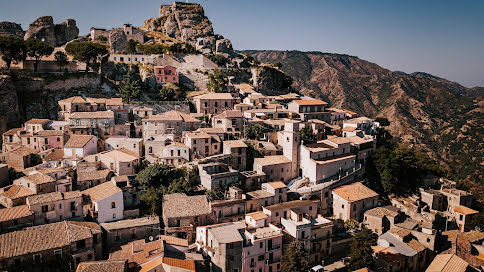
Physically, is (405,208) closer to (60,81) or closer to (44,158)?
(44,158)

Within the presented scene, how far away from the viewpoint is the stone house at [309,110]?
59188 mm

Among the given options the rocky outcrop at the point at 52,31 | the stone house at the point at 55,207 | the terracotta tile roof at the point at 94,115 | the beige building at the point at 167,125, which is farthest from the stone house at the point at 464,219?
the rocky outcrop at the point at 52,31

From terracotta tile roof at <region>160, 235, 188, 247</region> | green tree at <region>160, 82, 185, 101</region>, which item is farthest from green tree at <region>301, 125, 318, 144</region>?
green tree at <region>160, 82, 185, 101</region>

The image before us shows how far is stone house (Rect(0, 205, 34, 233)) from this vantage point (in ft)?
98.8

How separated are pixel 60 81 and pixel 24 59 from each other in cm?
680

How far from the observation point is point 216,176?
128 ft

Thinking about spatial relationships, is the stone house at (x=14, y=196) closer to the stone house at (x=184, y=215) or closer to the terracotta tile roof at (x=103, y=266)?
the terracotta tile roof at (x=103, y=266)

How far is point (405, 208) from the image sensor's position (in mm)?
47688

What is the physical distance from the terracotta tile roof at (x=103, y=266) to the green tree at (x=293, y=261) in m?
14.0

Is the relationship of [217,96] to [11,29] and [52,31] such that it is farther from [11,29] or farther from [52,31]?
[11,29]

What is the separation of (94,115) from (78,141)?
598cm

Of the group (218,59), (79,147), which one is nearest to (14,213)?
(79,147)

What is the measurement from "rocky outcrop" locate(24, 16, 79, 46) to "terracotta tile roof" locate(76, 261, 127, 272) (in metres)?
63.4

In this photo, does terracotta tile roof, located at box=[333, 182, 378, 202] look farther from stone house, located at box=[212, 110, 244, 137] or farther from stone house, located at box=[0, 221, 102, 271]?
stone house, located at box=[0, 221, 102, 271]
